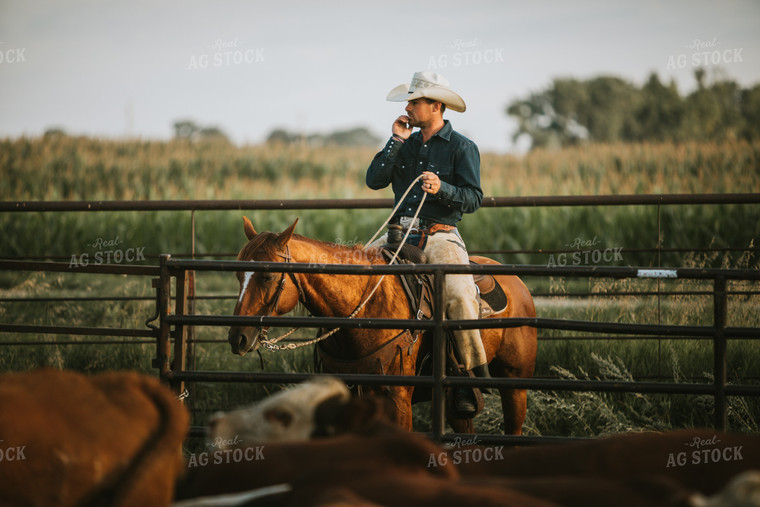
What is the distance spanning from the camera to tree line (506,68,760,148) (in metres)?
36.7

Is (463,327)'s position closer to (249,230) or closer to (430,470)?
(249,230)

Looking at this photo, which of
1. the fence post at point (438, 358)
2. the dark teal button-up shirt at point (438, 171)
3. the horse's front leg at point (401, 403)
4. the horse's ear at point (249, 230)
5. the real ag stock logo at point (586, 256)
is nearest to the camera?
the fence post at point (438, 358)

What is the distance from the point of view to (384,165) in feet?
15.9

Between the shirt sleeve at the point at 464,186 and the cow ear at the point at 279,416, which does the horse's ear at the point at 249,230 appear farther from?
the cow ear at the point at 279,416

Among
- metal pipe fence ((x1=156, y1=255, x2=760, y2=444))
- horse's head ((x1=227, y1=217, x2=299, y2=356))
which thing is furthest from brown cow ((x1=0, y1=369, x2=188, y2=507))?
horse's head ((x1=227, y1=217, x2=299, y2=356))

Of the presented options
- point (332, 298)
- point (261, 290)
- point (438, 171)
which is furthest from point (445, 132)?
point (261, 290)

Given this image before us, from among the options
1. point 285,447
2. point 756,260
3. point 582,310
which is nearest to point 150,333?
point 285,447

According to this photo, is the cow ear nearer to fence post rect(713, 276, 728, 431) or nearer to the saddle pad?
fence post rect(713, 276, 728, 431)

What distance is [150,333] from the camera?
4.09 metres

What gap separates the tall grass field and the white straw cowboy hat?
6.12 ft

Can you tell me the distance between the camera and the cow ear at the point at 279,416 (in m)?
1.79

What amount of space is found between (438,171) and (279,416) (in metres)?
3.13

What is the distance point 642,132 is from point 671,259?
31198 millimetres

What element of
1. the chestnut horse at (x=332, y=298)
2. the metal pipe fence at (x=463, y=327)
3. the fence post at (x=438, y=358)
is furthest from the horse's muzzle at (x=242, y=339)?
the fence post at (x=438, y=358)
